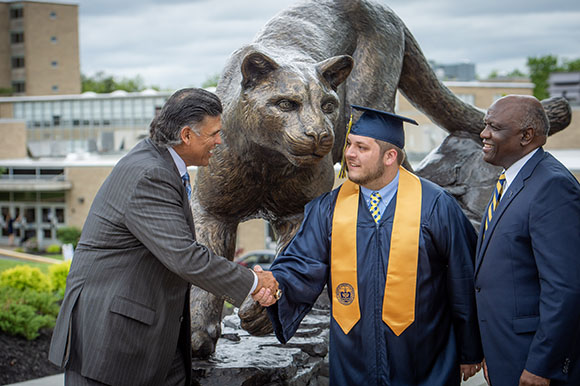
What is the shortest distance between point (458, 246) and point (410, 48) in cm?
274

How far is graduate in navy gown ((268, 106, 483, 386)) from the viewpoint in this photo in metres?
3.26

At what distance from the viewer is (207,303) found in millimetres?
4062

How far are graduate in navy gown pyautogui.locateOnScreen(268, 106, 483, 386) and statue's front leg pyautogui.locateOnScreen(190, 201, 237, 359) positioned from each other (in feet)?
2.39

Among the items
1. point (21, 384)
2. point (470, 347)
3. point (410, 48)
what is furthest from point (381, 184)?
point (21, 384)

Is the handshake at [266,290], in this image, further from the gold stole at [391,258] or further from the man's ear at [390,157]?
the man's ear at [390,157]

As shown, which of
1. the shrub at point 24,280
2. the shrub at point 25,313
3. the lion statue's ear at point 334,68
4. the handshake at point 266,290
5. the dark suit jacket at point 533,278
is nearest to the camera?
the dark suit jacket at point 533,278

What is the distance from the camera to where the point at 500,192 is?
323 centimetres

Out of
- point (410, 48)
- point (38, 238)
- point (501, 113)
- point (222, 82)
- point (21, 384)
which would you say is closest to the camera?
point (501, 113)

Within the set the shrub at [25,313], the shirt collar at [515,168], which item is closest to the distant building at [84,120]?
the shrub at [25,313]

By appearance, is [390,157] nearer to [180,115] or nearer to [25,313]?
[180,115]

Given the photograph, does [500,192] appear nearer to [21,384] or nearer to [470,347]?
[470,347]

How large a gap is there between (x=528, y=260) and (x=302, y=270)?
44.3 inches

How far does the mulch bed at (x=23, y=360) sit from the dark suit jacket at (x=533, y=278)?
5.35 metres

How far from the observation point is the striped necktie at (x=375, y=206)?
338 centimetres
